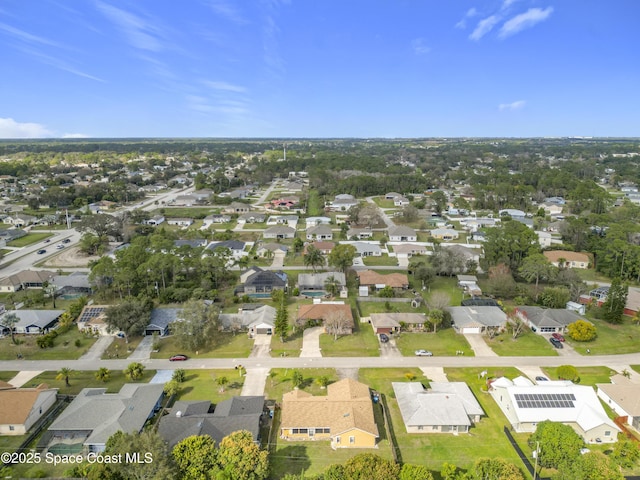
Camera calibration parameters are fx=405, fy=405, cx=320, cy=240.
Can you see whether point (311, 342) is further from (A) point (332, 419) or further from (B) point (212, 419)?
(B) point (212, 419)

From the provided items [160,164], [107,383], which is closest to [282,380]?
[107,383]

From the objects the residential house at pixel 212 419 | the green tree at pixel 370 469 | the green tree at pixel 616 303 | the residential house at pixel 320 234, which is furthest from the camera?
the residential house at pixel 320 234

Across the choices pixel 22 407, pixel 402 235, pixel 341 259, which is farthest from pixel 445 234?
pixel 22 407

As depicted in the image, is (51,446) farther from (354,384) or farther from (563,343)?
(563,343)

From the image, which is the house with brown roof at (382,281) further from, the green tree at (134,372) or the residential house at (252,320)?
the green tree at (134,372)

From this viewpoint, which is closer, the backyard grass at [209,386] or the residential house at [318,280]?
the backyard grass at [209,386]

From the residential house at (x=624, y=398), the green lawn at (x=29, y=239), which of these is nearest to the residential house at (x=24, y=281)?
the green lawn at (x=29, y=239)
